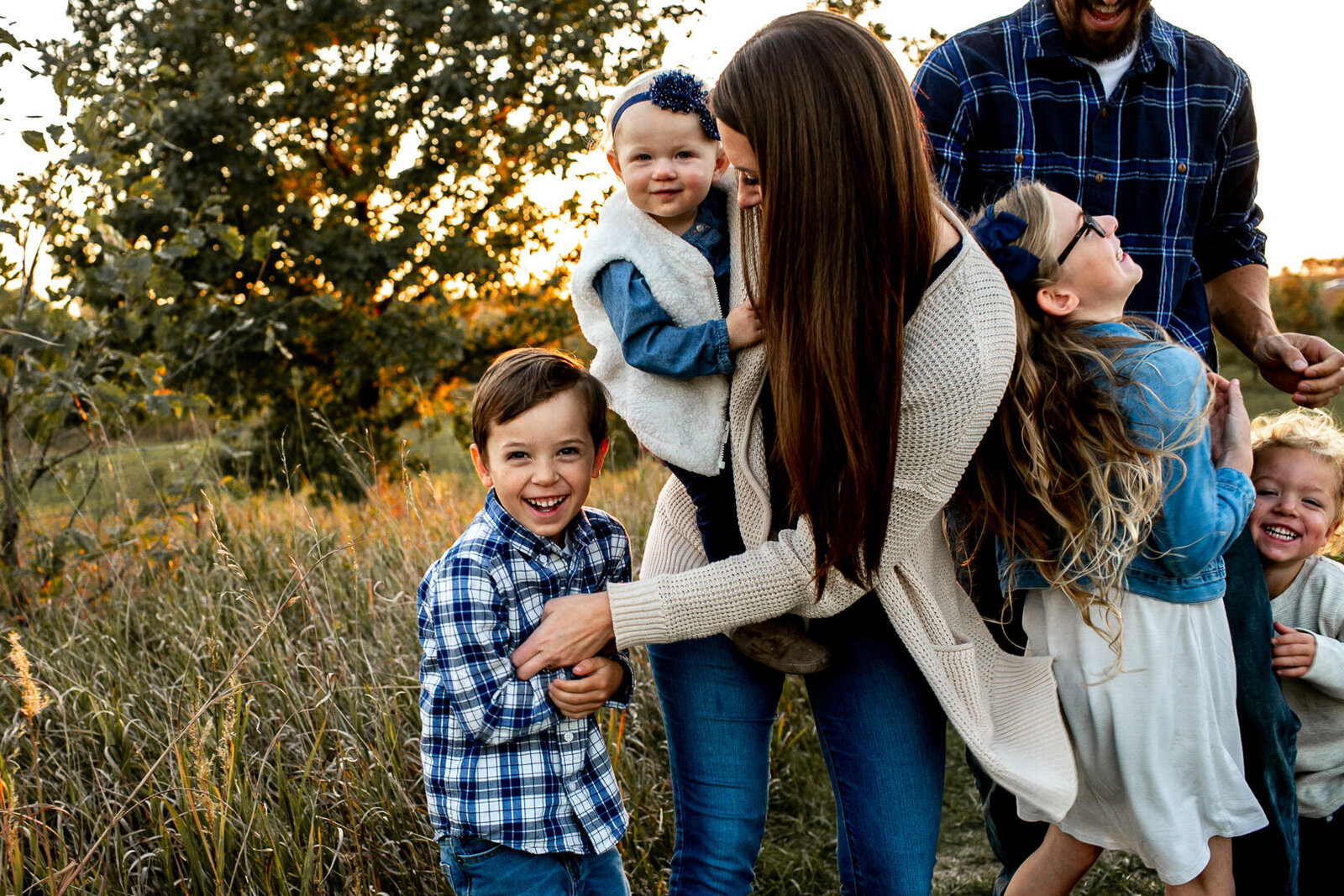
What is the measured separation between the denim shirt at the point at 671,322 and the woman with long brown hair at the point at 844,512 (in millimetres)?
68

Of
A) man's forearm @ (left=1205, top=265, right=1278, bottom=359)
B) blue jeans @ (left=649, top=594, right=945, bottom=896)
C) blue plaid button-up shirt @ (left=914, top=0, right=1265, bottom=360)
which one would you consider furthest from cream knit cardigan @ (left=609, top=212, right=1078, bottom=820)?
man's forearm @ (left=1205, top=265, right=1278, bottom=359)

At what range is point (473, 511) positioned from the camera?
A: 16.6 feet

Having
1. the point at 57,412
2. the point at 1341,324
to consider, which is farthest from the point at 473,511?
the point at 1341,324

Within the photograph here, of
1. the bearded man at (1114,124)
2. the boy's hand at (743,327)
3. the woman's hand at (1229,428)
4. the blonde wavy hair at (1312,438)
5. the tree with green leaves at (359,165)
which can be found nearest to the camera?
the boy's hand at (743,327)

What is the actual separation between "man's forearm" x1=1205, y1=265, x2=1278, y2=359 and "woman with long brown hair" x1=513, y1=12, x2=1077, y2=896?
1051 mm

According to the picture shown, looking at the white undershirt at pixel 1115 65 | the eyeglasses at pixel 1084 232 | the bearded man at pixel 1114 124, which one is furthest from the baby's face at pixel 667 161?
the white undershirt at pixel 1115 65

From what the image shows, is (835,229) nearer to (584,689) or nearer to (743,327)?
(743,327)

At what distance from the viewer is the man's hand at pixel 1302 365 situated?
89.8 inches

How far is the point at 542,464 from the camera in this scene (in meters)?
1.92

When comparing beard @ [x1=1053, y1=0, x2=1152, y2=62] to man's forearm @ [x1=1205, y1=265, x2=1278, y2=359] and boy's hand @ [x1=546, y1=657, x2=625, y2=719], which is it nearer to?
man's forearm @ [x1=1205, y1=265, x2=1278, y2=359]

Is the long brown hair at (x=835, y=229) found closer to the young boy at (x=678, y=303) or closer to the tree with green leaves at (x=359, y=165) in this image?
the young boy at (x=678, y=303)

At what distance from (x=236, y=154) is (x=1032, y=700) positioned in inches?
329

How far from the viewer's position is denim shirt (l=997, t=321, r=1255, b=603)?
6.09 feet

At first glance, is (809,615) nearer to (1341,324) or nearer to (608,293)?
(608,293)
